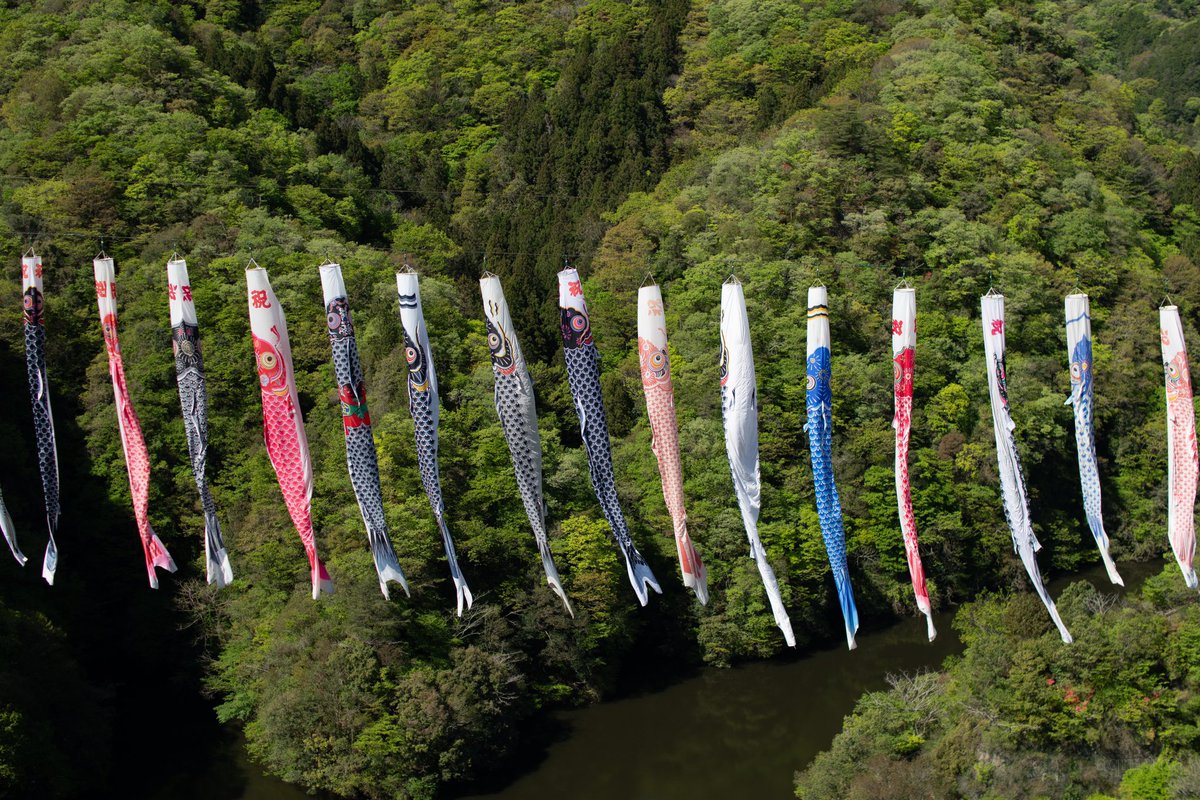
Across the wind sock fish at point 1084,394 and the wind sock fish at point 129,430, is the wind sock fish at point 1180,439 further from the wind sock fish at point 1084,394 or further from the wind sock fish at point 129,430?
the wind sock fish at point 129,430

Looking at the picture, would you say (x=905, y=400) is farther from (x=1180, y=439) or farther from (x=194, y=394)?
(x=194, y=394)

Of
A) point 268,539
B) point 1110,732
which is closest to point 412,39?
point 268,539

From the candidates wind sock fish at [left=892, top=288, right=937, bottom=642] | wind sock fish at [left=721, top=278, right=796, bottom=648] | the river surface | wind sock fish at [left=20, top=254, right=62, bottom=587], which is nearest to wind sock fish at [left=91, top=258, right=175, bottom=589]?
wind sock fish at [left=20, top=254, right=62, bottom=587]

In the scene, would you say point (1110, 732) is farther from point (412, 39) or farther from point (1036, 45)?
point (412, 39)

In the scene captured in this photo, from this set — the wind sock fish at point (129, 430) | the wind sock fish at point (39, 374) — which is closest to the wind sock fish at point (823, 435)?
the wind sock fish at point (129, 430)

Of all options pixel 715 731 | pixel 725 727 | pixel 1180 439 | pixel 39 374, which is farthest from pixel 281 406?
pixel 725 727

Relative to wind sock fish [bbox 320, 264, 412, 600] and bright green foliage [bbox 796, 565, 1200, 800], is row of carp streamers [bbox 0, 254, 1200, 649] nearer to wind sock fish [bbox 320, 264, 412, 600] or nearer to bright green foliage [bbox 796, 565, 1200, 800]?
wind sock fish [bbox 320, 264, 412, 600]

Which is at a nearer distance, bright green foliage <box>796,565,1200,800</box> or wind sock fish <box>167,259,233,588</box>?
wind sock fish <box>167,259,233,588</box>
